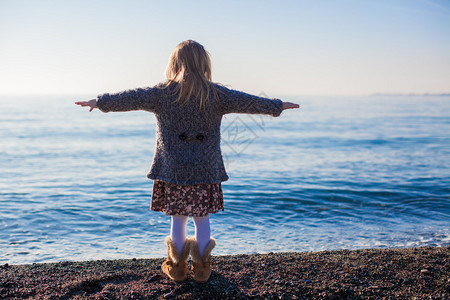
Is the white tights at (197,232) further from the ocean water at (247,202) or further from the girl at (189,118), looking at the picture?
the ocean water at (247,202)

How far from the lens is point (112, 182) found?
9.81 metres

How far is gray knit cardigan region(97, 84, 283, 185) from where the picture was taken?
10.3 ft

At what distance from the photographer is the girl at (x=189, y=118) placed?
312 centimetres

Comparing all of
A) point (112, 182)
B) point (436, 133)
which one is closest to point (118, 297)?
point (112, 182)

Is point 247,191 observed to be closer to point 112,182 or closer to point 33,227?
point 112,182

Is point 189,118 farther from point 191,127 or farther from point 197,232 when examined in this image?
point 197,232

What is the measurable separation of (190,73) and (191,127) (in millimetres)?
428

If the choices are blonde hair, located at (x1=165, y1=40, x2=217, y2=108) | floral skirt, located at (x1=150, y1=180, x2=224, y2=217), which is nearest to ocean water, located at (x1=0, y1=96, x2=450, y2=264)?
blonde hair, located at (x1=165, y1=40, x2=217, y2=108)

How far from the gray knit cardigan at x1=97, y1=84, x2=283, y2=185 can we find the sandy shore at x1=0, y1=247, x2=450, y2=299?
2.98 ft

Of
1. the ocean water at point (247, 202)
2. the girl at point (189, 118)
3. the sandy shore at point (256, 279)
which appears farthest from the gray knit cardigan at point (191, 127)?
the sandy shore at point (256, 279)

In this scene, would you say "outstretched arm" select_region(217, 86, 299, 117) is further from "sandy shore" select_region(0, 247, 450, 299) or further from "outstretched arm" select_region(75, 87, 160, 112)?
"sandy shore" select_region(0, 247, 450, 299)

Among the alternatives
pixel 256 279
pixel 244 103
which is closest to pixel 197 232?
pixel 256 279

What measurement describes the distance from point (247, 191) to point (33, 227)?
174 inches

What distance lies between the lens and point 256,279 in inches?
137
